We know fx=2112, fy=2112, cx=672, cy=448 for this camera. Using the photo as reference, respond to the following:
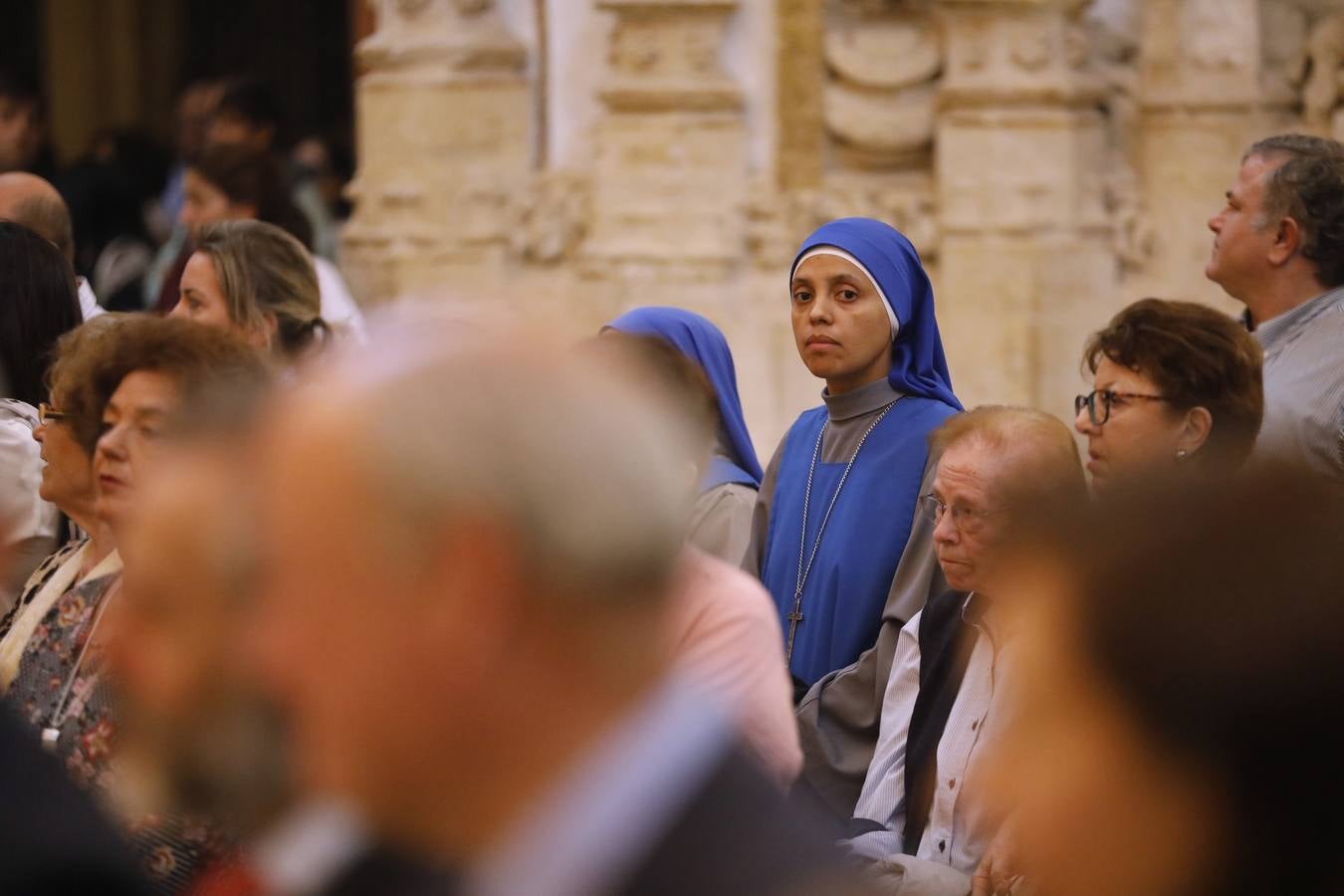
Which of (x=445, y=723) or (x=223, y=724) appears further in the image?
(x=223, y=724)

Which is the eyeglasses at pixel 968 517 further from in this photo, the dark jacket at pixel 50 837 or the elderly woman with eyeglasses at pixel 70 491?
the dark jacket at pixel 50 837

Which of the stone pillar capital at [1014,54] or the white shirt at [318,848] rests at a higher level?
the stone pillar capital at [1014,54]

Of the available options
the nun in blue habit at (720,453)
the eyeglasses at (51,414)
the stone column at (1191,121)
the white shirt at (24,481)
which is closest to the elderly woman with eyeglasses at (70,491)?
the eyeglasses at (51,414)

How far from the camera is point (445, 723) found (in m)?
1.56

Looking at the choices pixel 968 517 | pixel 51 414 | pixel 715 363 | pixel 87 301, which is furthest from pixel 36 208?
pixel 968 517

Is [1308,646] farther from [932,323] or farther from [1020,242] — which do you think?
[1020,242]

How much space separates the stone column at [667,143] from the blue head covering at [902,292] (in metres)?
3.10

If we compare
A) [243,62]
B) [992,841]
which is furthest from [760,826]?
[243,62]

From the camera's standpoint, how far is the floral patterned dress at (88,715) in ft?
9.77

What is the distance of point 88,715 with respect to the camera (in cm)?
329

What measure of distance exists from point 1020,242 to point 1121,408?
3760 millimetres

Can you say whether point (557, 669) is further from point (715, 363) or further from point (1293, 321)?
point (1293, 321)

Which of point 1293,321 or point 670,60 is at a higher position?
point 670,60

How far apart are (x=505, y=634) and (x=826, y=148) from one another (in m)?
6.60
